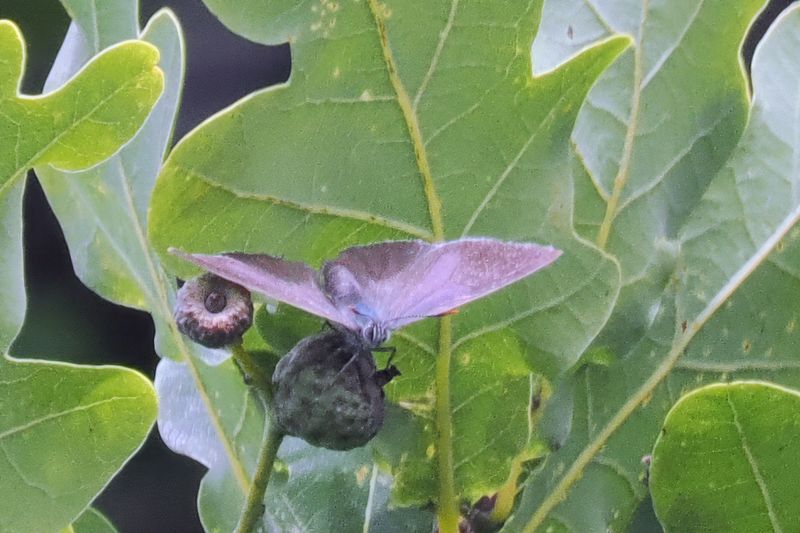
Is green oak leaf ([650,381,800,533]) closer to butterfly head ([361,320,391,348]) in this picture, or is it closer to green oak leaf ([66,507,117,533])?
butterfly head ([361,320,391,348])

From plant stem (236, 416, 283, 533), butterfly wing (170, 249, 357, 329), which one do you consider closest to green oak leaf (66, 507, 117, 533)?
plant stem (236, 416, 283, 533)

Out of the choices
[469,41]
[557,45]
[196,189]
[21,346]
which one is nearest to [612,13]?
[557,45]

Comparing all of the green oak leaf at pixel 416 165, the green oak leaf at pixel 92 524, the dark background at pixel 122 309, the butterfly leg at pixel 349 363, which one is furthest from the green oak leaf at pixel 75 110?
the dark background at pixel 122 309

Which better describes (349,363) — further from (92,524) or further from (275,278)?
(92,524)

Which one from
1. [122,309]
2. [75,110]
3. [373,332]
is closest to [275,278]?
[373,332]

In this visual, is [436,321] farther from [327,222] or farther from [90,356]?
[90,356]

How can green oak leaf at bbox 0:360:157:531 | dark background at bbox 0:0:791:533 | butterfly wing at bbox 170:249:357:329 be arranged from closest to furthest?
butterfly wing at bbox 170:249:357:329
green oak leaf at bbox 0:360:157:531
dark background at bbox 0:0:791:533
